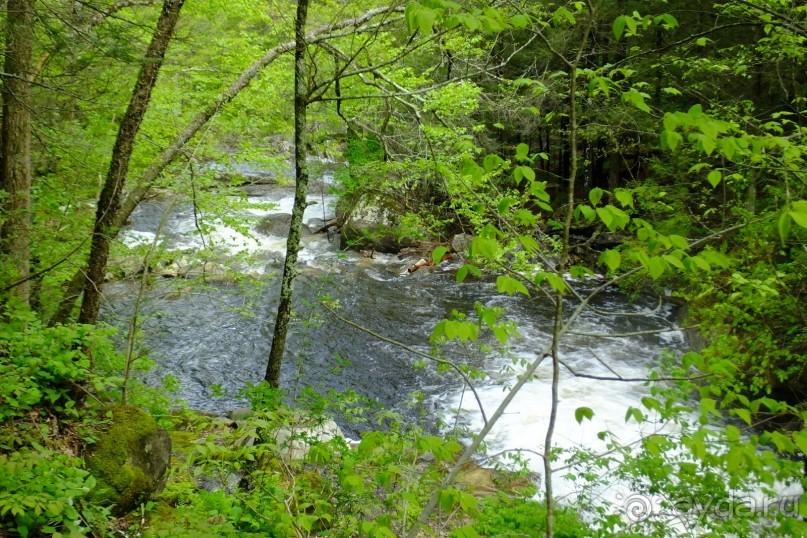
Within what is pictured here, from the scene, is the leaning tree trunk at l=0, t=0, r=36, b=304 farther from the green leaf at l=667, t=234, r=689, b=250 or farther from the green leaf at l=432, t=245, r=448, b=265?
the green leaf at l=667, t=234, r=689, b=250

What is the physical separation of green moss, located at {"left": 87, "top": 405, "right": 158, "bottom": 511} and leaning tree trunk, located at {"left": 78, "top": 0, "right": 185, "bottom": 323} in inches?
49.3

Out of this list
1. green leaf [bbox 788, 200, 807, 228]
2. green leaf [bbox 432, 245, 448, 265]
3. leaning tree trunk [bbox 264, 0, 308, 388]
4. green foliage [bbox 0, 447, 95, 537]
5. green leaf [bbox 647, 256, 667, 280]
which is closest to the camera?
green leaf [bbox 788, 200, 807, 228]

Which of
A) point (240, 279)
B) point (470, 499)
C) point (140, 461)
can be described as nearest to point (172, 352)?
point (240, 279)

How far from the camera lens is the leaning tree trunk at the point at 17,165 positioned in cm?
518

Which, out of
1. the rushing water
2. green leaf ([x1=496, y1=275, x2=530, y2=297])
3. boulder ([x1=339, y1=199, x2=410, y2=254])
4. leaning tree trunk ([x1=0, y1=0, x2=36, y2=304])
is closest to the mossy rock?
leaning tree trunk ([x1=0, y1=0, x2=36, y2=304])

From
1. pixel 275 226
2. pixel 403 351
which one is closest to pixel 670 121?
pixel 403 351

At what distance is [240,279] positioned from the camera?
7.33 m

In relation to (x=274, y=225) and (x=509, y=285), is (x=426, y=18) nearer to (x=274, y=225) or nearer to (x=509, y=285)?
(x=509, y=285)

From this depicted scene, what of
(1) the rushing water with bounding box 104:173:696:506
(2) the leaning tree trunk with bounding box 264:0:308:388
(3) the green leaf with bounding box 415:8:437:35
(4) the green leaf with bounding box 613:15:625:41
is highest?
(4) the green leaf with bounding box 613:15:625:41

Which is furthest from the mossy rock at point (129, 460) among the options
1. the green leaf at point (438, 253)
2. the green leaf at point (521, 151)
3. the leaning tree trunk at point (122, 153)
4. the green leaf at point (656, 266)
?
the green leaf at point (656, 266)

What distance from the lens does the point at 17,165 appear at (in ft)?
18.5

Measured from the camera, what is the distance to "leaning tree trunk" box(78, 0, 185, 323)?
4805 millimetres

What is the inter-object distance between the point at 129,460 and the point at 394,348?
7.41 metres

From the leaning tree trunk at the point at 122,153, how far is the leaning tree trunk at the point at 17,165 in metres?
0.91
